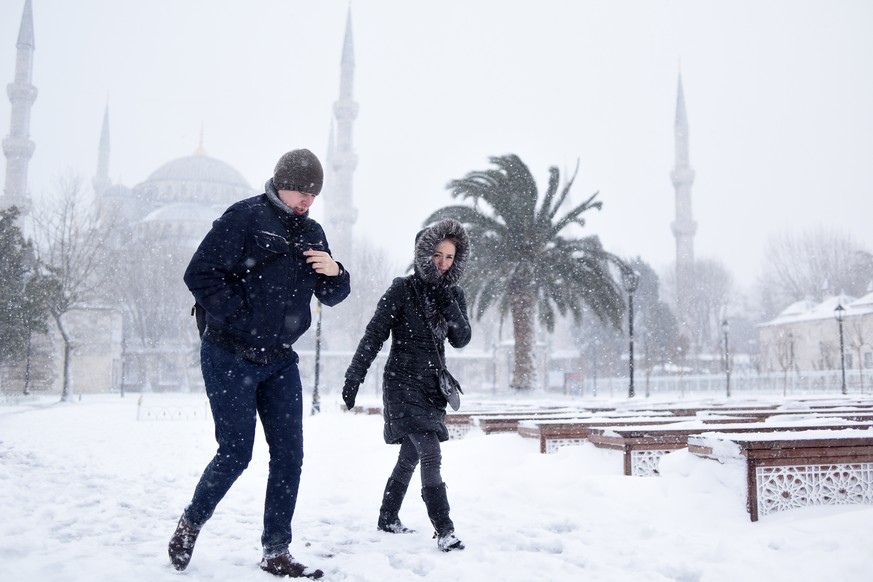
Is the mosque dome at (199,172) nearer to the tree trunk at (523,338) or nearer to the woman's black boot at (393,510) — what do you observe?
the tree trunk at (523,338)

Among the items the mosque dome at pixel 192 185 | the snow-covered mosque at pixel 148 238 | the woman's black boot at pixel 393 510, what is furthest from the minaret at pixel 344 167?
the woman's black boot at pixel 393 510

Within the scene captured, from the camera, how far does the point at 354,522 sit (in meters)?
4.16

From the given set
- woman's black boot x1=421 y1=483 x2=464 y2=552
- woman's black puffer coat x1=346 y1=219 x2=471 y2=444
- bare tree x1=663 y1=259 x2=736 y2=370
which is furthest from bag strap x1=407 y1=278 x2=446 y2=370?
bare tree x1=663 y1=259 x2=736 y2=370

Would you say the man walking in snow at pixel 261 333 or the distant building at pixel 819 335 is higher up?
the distant building at pixel 819 335

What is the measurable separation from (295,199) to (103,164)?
3090 inches

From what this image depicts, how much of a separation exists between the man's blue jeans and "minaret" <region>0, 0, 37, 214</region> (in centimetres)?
5506

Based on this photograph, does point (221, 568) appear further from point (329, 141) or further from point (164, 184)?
point (329, 141)

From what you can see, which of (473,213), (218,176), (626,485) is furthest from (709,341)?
(626,485)

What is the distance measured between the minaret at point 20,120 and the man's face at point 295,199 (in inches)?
2161

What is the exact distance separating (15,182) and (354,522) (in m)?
56.4

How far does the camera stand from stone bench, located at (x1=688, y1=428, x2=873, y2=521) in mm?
4027

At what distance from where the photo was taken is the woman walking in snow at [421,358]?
3.56 m

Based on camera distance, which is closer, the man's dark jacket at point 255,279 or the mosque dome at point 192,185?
the man's dark jacket at point 255,279

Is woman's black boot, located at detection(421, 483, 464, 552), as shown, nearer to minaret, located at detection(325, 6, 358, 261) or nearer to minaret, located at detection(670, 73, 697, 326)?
minaret, located at detection(325, 6, 358, 261)
